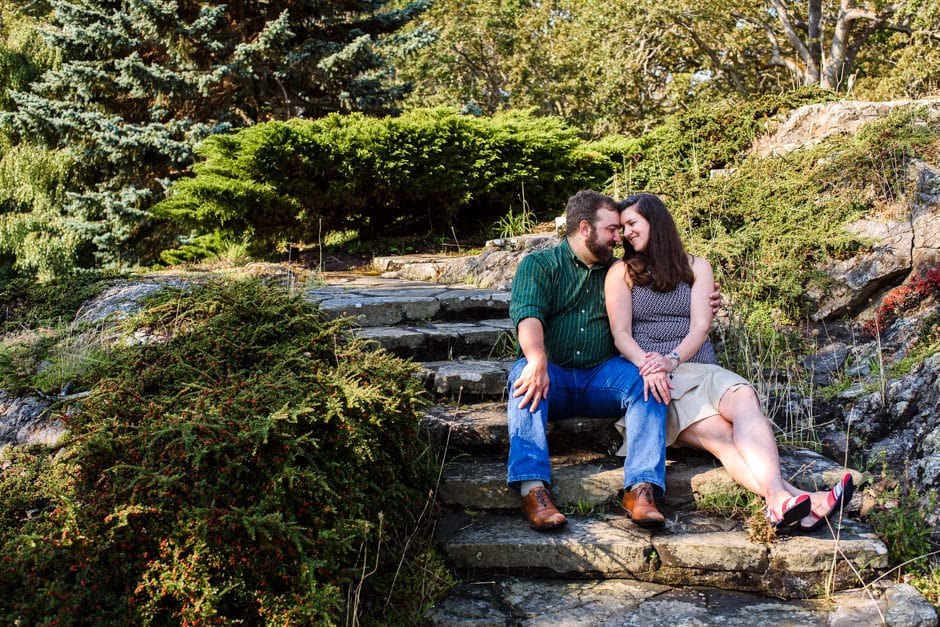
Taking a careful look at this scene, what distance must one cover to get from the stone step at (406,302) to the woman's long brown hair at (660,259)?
1.60 metres

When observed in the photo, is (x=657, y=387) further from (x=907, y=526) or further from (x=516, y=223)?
(x=516, y=223)

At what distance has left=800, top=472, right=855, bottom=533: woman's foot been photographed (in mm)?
2883

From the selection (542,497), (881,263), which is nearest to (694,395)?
(542,497)

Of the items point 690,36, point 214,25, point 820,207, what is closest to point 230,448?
point 820,207

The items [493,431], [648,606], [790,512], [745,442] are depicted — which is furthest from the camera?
[493,431]

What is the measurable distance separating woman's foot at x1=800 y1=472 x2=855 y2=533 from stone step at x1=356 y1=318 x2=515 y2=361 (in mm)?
1997

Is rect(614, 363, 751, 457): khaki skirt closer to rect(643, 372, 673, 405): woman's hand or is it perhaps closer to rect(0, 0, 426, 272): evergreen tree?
rect(643, 372, 673, 405): woman's hand

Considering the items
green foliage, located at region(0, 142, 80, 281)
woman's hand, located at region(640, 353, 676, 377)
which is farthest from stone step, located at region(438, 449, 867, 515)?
green foliage, located at region(0, 142, 80, 281)

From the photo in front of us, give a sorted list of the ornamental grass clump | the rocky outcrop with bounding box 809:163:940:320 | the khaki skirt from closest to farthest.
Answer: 1. the ornamental grass clump
2. the khaki skirt
3. the rocky outcrop with bounding box 809:163:940:320

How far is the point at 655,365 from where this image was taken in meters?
3.22

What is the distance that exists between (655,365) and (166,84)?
346 inches

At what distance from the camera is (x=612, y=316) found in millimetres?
3564

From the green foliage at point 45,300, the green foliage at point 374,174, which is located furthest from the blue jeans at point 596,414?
the green foliage at point 374,174

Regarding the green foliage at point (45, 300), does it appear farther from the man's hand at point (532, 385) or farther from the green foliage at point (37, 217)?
the green foliage at point (37, 217)
